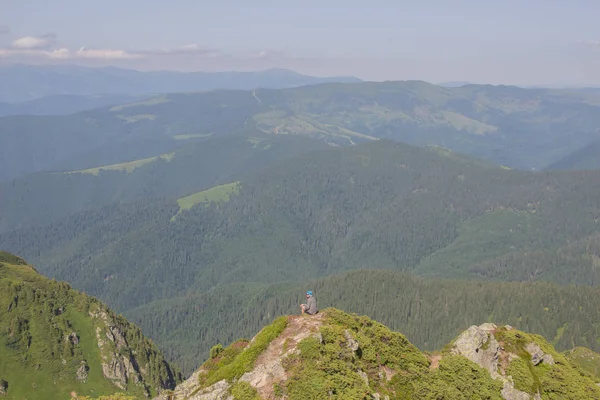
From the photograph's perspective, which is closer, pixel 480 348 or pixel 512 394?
pixel 512 394

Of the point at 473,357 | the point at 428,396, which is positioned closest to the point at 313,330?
the point at 428,396

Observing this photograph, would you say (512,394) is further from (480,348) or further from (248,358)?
(248,358)

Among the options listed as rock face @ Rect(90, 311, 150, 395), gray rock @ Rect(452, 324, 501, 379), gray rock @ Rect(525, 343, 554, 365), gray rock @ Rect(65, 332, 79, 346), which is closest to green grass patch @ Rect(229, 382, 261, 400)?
gray rock @ Rect(452, 324, 501, 379)

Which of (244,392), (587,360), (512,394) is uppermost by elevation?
(244,392)

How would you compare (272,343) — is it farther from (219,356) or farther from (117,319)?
(117,319)

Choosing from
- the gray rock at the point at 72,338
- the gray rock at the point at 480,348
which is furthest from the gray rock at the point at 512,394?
the gray rock at the point at 72,338

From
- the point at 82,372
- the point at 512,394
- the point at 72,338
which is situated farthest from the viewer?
the point at 72,338

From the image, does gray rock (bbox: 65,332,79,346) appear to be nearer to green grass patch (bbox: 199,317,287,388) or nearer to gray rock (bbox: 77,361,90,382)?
gray rock (bbox: 77,361,90,382)

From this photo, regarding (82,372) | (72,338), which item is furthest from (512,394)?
(72,338)
